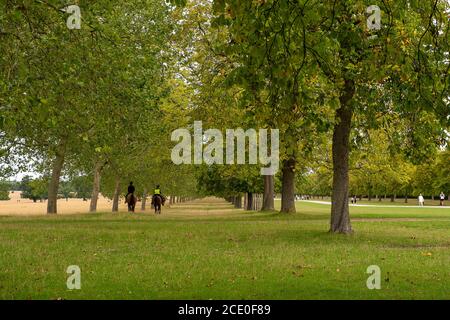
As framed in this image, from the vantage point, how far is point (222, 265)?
12.9 m

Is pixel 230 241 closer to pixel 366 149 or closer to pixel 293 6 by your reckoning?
pixel 293 6

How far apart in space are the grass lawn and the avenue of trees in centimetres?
290

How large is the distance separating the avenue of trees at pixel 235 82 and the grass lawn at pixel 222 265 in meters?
2.90

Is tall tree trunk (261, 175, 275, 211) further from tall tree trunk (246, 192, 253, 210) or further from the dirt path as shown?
tall tree trunk (246, 192, 253, 210)

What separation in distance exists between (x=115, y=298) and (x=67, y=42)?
1189 cm

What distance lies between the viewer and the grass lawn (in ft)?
31.8

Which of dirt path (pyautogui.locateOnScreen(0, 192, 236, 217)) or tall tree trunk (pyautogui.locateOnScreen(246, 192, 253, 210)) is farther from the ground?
tall tree trunk (pyautogui.locateOnScreen(246, 192, 253, 210))

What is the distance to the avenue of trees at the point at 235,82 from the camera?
10305mm

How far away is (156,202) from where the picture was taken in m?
43.9

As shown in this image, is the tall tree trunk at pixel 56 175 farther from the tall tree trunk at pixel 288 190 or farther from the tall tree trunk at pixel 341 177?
the tall tree trunk at pixel 341 177

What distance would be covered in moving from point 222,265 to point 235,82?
469 cm

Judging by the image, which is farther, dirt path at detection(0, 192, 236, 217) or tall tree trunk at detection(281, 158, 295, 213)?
dirt path at detection(0, 192, 236, 217)

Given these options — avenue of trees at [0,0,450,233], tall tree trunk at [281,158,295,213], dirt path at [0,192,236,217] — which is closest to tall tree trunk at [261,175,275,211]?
avenue of trees at [0,0,450,233]

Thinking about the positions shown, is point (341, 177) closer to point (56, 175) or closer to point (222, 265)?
point (222, 265)
